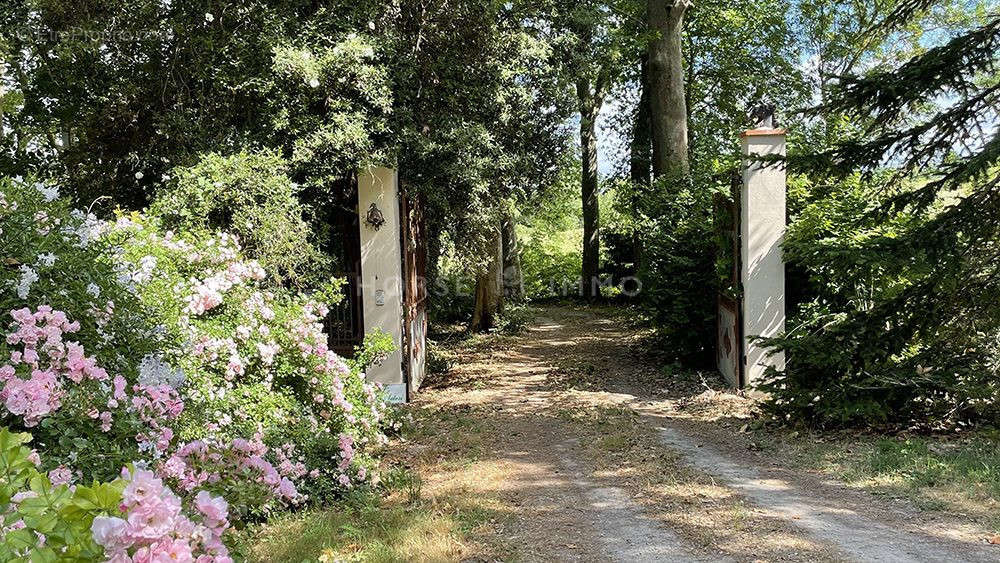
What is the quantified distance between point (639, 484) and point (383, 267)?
4.69 meters

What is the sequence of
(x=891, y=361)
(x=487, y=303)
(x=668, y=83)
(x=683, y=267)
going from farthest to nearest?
1. (x=487, y=303)
2. (x=668, y=83)
3. (x=683, y=267)
4. (x=891, y=361)

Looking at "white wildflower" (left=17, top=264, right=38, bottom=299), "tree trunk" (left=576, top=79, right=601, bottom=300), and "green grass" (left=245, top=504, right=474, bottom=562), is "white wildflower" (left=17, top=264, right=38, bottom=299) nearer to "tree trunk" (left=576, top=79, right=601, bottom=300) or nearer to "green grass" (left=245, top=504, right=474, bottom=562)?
"green grass" (left=245, top=504, right=474, bottom=562)

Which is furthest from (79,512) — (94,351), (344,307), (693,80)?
(693,80)

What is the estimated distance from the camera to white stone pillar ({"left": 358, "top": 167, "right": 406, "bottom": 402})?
923 centimetres

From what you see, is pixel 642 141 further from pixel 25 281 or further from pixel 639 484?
pixel 25 281

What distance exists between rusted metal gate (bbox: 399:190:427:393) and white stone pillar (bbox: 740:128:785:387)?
4.09 m

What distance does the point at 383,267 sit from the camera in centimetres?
934

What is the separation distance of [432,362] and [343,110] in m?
5.30

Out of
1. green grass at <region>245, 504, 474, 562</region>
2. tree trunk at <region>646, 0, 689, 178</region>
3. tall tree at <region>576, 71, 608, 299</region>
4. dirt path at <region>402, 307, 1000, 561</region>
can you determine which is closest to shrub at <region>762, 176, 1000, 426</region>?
dirt path at <region>402, 307, 1000, 561</region>

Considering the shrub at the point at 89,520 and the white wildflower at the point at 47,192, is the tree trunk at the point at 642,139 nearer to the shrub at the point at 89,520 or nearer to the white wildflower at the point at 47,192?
the white wildflower at the point at 47,192

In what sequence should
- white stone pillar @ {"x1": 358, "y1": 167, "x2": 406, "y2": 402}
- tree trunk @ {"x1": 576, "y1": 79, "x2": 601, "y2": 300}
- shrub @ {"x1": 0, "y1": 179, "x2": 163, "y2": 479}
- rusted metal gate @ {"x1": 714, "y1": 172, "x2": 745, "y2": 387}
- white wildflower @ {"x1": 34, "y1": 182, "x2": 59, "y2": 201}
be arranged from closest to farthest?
shrub @ {"x1": 0, "y1": 179, "x2": 163, "y2": 479}, white wildflower @ {"x1": 34, "y1": 182, "x2": 59, "y2": 201}, rusted metal gate @ {"x1": 714, "y1": 172, "x2": 745, "y2": 387}, white stone pillar @ {"x1": 358, "y1": 167, "x2": 406, "y2": 402}, tree trunk @ {"x1": 576, "y1": 79, "x2": 601, "y2": 300}

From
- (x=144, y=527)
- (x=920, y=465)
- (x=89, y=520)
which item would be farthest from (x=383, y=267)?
(x=144, y=527)

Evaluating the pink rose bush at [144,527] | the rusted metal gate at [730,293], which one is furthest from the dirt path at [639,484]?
the pink rose bush at [144,527]

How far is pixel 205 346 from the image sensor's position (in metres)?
5.16
